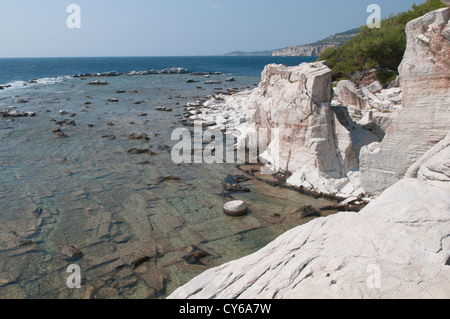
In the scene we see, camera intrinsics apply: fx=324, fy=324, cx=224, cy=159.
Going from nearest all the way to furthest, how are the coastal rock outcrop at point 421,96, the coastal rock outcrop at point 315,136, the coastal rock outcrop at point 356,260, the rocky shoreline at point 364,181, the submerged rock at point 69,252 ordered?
the coastal rock outcrop at point 356,260, the rocky shoreline at point 364,181, the submerged rock at point 69,252, the coastal rock outcrop at point 421,96, the coastal rock outcrop at point 315,136

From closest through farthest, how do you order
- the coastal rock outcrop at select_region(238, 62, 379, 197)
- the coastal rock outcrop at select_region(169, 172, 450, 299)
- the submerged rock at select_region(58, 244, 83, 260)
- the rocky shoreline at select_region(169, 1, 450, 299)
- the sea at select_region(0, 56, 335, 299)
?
the coastal rock outcrop at select_region(169, 172, 450, 299), the rocky shoreline at select_region(169, 1, 450, 299), the sea at select_region(0, 56, 335, 299), the submerged rock at select_region(58, 244, 83, 260), the coastal rock outcrop at select_region(238, 62, 379, 197)

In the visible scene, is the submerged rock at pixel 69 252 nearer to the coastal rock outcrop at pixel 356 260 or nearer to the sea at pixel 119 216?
the sea at pixel 119 216

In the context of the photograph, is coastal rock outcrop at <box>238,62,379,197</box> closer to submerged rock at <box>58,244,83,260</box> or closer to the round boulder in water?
the round boulder in water

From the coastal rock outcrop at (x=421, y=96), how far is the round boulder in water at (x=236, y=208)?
4.98 m

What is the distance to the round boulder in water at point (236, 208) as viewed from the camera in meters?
Answer: 11.2

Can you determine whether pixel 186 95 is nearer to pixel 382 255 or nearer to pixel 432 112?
pixel 432 112

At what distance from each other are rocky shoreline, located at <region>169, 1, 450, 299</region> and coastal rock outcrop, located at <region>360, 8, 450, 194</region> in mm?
27

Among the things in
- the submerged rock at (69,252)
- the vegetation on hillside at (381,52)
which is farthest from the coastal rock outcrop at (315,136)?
the vegetation on hillside at (381,52)

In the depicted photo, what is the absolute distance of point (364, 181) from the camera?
11.7 metres

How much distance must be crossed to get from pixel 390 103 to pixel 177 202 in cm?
1244

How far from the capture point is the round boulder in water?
11.2m

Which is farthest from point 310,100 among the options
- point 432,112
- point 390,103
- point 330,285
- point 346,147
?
point 330,285

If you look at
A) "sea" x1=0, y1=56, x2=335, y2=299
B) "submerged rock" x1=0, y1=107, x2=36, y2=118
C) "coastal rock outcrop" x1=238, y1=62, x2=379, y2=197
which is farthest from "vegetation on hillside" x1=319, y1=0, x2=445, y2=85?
"submerged rock" x1=0, y1=107, x2=36, y2=118

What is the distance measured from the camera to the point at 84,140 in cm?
2069
